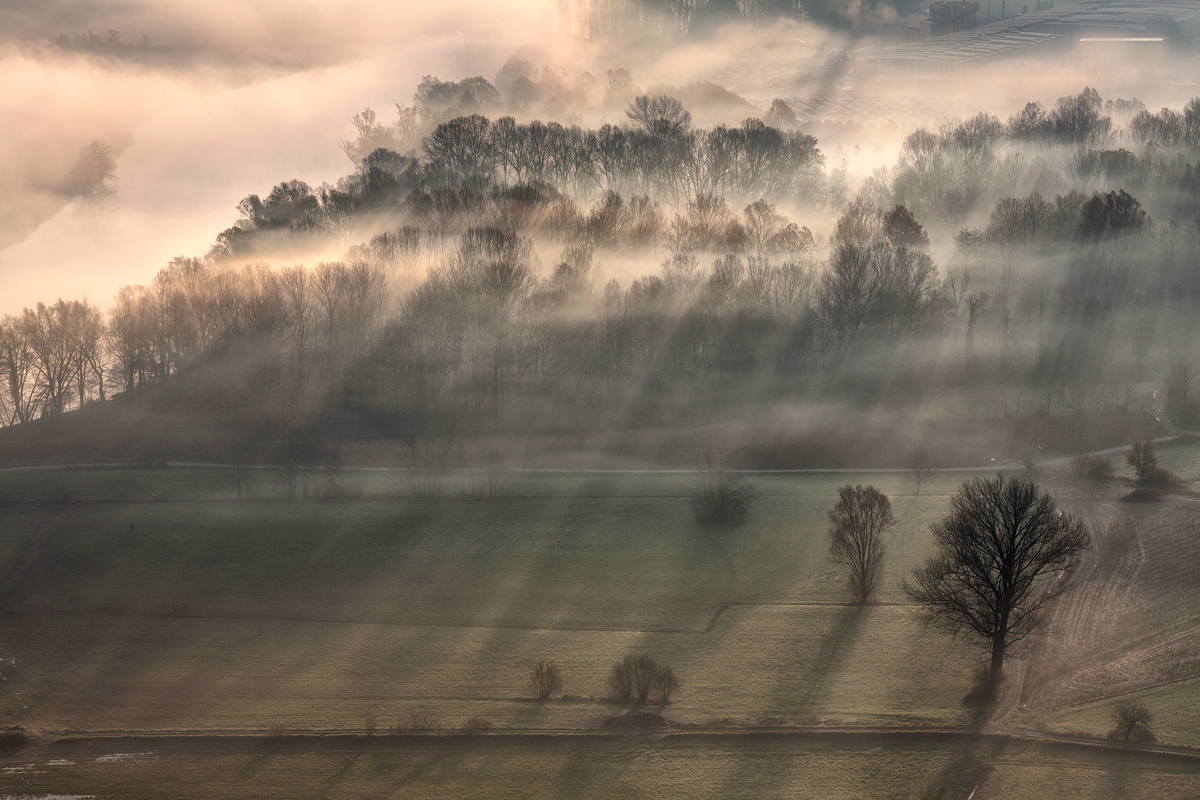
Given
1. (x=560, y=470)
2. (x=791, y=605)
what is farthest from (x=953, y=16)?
(x=791, y=605)

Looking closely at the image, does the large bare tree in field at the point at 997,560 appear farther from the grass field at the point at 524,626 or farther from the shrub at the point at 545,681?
the shrub at the point at 545,681

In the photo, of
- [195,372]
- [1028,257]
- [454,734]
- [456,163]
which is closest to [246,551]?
[454,734]

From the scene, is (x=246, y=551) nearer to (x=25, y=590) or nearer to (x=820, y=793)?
(x=25, y=590)

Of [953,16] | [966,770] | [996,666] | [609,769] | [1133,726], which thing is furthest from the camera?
[953,16]

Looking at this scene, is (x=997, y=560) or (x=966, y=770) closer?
(x=966, y=770)

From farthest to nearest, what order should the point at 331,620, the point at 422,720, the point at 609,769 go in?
the point at 331,620 → the point at 422,720 → the point at 609,769

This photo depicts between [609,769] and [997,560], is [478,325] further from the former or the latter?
[609,769]

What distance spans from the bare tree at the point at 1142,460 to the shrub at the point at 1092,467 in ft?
4.37

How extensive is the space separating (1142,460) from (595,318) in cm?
3910

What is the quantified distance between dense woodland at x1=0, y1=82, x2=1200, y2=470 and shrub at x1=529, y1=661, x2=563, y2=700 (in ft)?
98.9

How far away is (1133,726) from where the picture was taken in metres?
32.8

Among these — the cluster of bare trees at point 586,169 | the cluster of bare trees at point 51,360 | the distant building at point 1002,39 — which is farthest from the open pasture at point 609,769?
the distant building at point 1002,39

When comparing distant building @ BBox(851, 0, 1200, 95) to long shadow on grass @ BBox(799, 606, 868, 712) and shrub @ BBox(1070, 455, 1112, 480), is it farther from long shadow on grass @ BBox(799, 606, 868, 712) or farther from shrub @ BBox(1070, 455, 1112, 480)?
long shadow on grass @ BBox(799, 606, 868, 712)

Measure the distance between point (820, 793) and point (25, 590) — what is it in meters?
40.3
